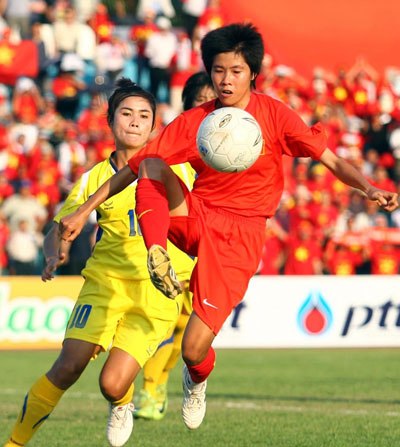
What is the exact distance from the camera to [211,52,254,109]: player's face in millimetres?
6770

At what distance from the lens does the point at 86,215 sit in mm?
6641

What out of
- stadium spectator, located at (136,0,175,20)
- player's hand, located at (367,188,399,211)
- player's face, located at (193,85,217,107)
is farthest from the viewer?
stadium spectator, located at (136,0,175,20)

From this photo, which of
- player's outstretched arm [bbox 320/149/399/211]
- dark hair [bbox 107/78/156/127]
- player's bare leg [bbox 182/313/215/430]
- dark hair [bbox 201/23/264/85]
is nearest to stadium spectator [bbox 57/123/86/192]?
dark hair [bbox 107/78/156/127]

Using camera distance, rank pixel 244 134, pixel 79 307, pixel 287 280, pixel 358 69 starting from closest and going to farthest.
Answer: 1. pixel 244 134
2. pixel 79 307
3. pixel 287 280
4. pixel 358 69

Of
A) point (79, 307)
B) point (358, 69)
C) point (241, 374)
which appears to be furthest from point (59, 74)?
point (79, 307)

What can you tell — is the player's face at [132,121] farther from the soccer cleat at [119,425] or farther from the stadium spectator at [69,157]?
the stadium spectator at [69,157]

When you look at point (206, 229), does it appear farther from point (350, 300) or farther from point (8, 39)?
point (8, 39)

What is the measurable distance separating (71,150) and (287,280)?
5.25m

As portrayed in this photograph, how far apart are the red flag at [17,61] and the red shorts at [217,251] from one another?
15.5 metres

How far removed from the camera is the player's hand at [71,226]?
658cm

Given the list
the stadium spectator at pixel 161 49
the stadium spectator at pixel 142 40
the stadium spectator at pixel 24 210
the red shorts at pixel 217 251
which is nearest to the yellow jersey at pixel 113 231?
the red shorts at pixel 217 251

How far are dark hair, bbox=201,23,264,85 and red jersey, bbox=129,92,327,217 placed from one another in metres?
0.27

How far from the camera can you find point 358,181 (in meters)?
6.62

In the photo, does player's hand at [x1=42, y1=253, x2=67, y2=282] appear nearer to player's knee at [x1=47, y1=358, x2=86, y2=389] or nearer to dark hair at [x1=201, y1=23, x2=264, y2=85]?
player's knee at [x1=47, y1=358, x2=86, y2=389]
